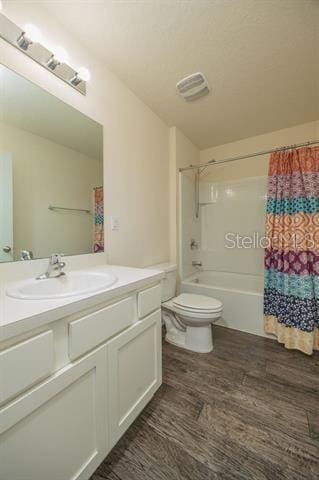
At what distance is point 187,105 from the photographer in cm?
193

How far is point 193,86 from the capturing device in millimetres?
1681

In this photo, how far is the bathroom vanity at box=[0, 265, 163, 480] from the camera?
1.76ft

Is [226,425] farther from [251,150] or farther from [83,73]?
[251,150]

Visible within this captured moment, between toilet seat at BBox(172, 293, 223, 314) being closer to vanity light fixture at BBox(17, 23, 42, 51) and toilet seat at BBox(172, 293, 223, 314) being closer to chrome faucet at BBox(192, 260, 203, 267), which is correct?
chrome faucet at BBox(192, 260, 203, 267)

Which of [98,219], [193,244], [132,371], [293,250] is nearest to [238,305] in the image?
[293,250]

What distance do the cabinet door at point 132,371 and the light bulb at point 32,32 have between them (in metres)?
1.55

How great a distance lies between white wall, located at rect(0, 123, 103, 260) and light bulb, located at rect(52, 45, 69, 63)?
0.47 meters

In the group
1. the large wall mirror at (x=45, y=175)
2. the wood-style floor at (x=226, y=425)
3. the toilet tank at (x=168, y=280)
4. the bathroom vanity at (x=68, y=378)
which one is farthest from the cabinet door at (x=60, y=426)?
the toilet tank at (x=168, y=280)

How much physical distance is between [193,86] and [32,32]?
1174 mm

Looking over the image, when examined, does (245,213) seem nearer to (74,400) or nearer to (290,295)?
(290,295)

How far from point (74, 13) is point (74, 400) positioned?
194 centimetres

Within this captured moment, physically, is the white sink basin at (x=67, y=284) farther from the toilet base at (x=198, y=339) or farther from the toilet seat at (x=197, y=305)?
the toilet base at (x=198, y=339)

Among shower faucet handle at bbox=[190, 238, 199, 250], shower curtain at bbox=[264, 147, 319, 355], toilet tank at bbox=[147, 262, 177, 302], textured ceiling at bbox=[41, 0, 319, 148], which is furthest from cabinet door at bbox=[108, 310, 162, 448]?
textured ceiling at bbox=[41, 0, 319, 148]

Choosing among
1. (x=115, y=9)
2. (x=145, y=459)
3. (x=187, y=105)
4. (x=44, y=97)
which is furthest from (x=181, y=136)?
(x=145, y=459)
